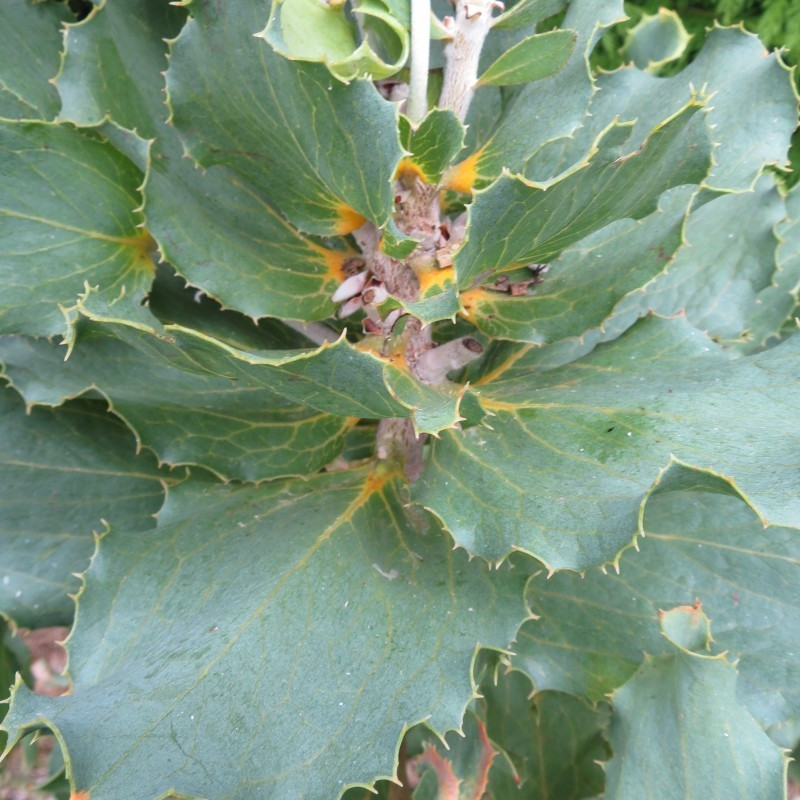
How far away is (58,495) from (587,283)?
932mm

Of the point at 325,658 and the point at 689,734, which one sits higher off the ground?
the point at 325,658

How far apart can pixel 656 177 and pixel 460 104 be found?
321 millimetres

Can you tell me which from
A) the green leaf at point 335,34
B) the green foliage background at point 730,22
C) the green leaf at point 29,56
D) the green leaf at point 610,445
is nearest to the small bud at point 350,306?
the green leaf at point 610,445

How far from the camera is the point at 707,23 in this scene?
86.4 inches

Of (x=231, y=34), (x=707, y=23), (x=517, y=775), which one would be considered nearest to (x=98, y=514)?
(x=231, y=34)

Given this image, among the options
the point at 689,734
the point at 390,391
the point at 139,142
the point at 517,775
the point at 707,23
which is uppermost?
the point at 139,142

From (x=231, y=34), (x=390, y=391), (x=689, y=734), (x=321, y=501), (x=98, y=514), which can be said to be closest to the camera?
(x=390, y=391)

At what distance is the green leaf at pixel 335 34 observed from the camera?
92 cm

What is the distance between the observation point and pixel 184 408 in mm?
1219

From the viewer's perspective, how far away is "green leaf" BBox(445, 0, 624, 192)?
112 centimetres

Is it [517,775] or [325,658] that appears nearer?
[325,658]

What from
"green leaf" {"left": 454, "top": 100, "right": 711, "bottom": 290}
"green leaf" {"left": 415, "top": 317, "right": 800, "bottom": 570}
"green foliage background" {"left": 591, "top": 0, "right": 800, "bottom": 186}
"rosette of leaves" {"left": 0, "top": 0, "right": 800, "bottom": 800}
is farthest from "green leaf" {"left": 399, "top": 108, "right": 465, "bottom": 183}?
"green foliage background" {"left": 591, "top": 0, "right": 800, "bottom": 186}

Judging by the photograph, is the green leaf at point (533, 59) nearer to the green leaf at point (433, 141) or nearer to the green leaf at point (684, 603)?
the green leaf at point (433, 141)

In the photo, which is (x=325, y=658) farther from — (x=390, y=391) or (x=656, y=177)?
(x=656, y=177)
